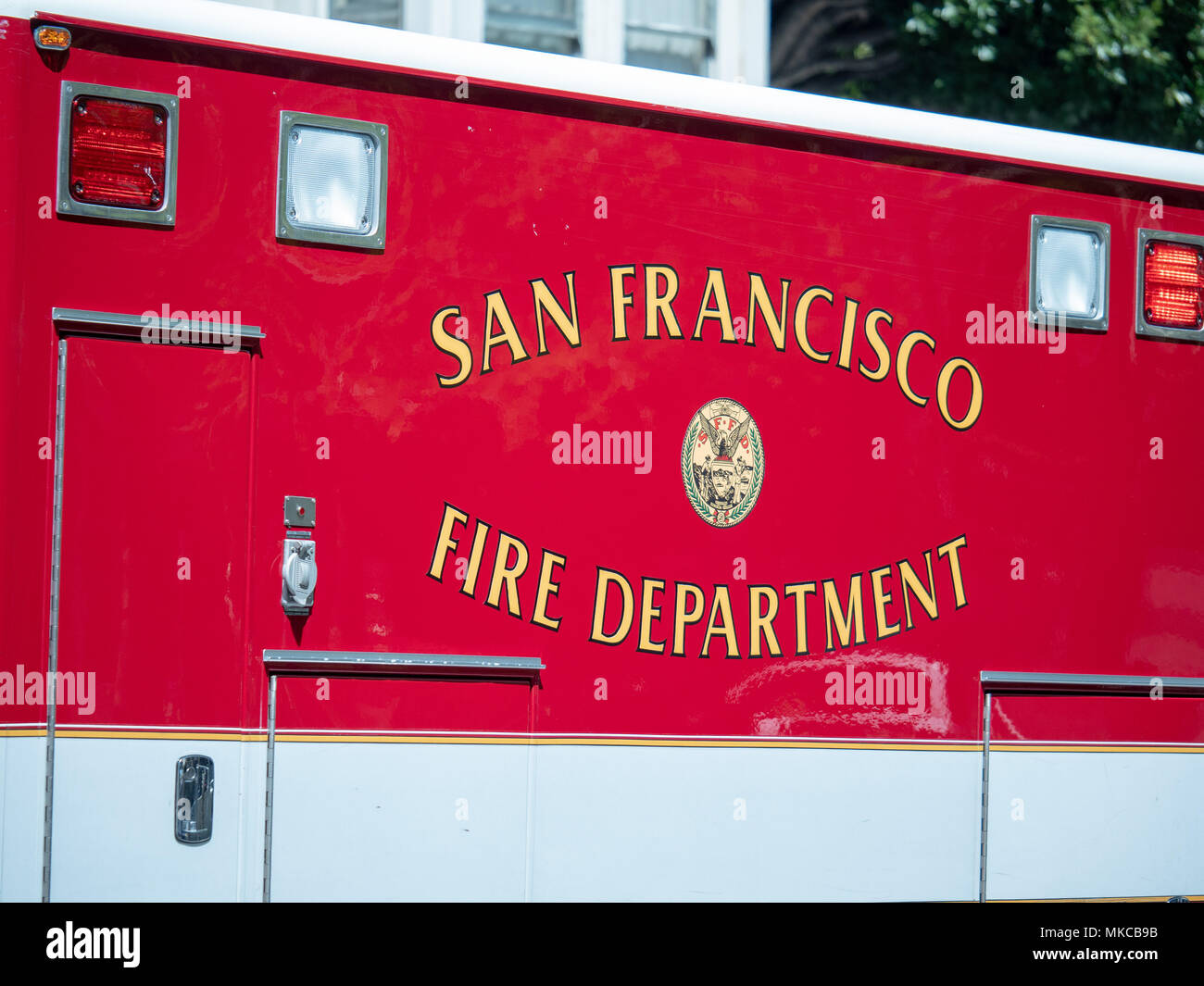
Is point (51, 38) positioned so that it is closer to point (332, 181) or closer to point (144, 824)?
point (332, 181)

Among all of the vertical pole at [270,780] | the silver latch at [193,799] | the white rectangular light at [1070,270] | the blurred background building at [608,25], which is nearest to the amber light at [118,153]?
the vertical pole at [270,780]

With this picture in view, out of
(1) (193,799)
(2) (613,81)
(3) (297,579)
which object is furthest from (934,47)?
(1) (193,799)

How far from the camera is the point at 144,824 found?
3078 millimetres

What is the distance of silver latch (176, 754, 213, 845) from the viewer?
10.2 feet

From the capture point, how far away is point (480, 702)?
3.32 m

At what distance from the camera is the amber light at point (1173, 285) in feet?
13.1

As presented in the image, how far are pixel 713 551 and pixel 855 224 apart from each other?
1049mm

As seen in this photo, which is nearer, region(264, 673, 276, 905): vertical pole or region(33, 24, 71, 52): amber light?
region(33, 24, 71, 52): amber light

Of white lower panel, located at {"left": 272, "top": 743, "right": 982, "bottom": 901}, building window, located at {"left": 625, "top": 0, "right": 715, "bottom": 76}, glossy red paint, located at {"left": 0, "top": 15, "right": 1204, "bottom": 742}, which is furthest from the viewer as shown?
building window, located at {"left": 625, "top": 0, "right": 715, "bottom": 76}

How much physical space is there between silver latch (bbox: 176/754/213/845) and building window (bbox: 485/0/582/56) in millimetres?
4964

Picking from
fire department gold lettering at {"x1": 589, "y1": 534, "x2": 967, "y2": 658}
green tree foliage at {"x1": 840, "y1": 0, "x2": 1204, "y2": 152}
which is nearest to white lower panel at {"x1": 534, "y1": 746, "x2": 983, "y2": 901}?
fire department gold lettering at {"x1": 589, "y1": 534, "x2": 967, "y2": 658}

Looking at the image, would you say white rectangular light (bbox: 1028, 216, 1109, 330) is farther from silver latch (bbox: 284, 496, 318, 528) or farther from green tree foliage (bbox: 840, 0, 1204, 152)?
green tree foliage (bbox: 840, 0, 1204, 152)

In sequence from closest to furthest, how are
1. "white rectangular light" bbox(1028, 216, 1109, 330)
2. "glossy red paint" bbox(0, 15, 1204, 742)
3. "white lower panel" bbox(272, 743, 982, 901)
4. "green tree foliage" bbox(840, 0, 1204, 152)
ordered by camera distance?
"glossy red paint" bbox(0, 15, 1204, 742)
"white lower panel" bbox(272, 743, 982, 901)
"white rectangular light" bbox(1028, 216, 1109, 330)
"green tree foliage" bbox(840, 0, 1204, 152)
